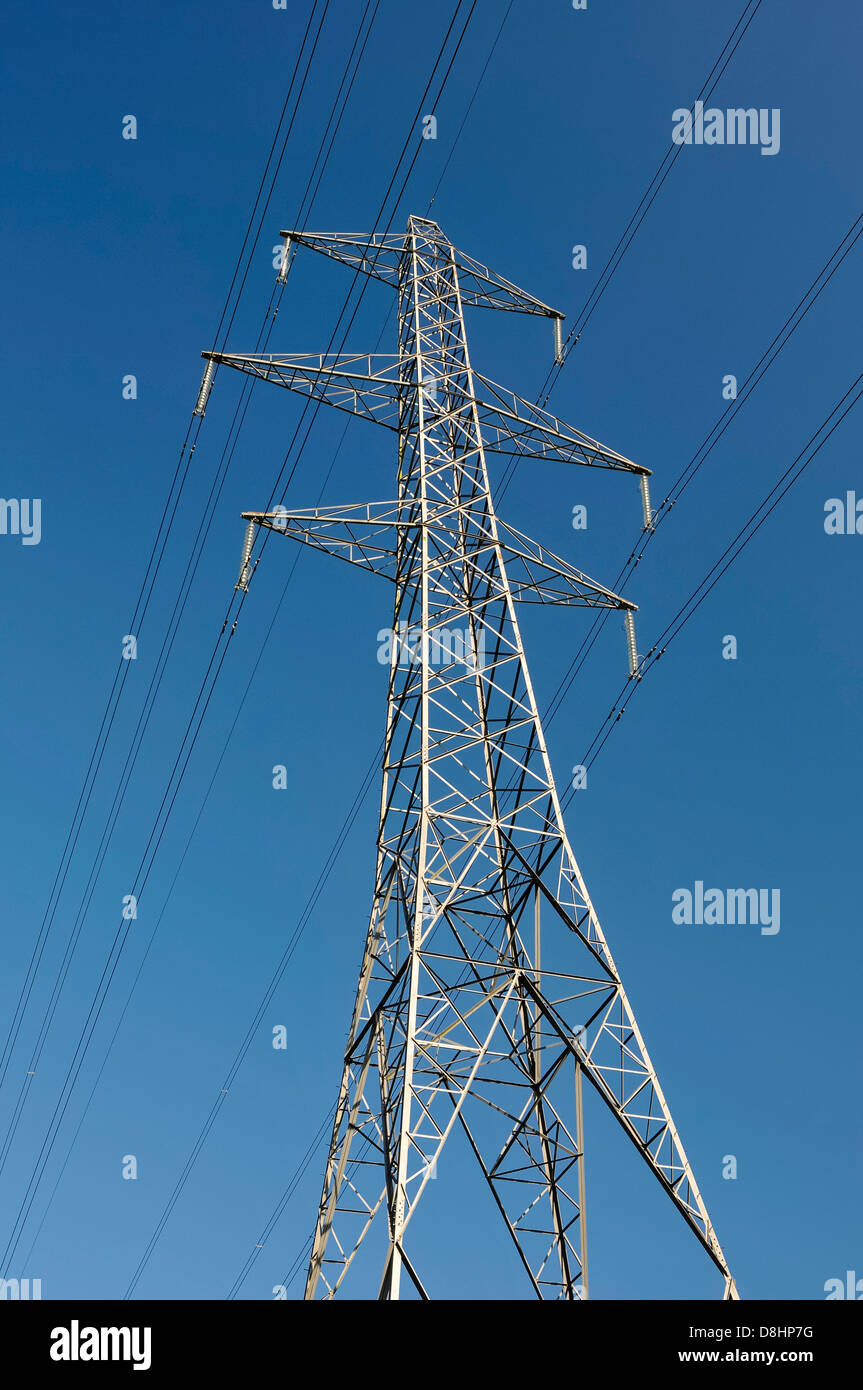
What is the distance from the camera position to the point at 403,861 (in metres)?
19.8

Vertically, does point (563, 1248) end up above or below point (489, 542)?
below

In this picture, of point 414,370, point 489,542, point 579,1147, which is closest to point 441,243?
point 414,370

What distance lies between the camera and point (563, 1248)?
60.0ft

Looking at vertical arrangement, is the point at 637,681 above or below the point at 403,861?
above

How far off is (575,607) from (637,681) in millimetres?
1994

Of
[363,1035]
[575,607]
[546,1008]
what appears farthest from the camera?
[575,607]

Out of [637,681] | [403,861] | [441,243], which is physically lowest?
[403,861]

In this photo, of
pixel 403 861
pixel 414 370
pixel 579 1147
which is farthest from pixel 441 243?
pixel 579 1147
